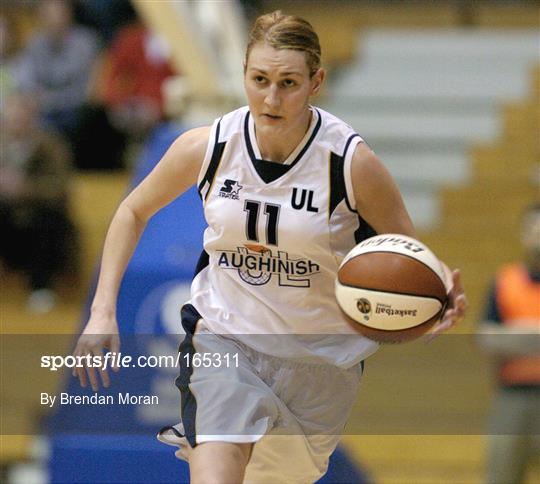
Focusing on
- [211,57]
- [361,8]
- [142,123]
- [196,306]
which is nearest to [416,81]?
[361,8]

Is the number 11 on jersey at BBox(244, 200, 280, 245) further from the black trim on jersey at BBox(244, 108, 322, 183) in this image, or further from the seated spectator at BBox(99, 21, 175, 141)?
the seated spectator at BBox(99, 21, 175, 141)

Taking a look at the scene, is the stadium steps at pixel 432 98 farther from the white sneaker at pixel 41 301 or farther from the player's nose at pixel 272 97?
the player's nose at pixel 272 97

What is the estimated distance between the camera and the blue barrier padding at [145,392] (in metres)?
6.96

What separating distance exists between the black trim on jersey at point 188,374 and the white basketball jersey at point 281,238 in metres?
0.06

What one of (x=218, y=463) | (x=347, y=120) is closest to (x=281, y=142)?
(x=218, y=463)

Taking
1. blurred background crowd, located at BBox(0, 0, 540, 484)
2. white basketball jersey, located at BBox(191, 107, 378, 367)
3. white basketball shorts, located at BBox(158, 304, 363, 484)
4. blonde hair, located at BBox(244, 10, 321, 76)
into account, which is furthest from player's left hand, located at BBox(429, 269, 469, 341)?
blurred background crowd, located at BBox(0, 0, 540, 484)

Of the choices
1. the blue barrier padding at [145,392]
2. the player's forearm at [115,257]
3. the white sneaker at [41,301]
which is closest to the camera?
the player's forearm at [115,257]

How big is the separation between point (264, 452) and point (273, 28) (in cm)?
147

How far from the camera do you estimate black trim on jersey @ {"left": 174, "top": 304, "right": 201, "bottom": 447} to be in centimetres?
462

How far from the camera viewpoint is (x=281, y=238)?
4582 millimetres

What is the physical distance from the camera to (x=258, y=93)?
14.6 feet

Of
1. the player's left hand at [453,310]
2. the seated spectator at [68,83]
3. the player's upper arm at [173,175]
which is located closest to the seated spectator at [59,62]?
the seated spectator at [68,83]

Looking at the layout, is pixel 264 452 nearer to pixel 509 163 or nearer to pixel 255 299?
pixel 255 299

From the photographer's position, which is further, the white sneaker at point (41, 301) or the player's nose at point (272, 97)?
the white sneaker at point (41, 301)
